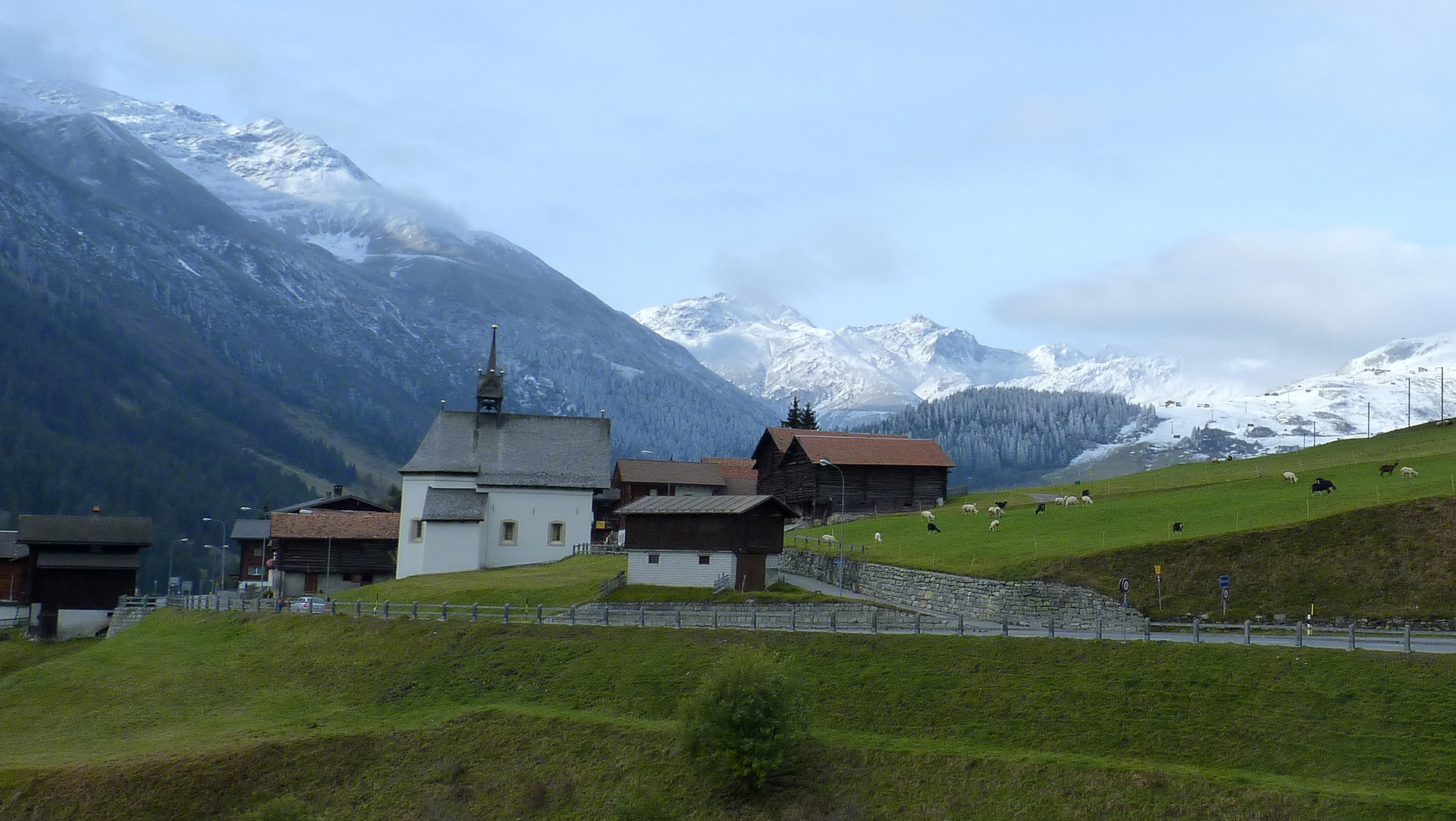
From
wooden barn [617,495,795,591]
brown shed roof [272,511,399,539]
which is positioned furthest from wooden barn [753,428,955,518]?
brown shed roof [272,511,399,539]

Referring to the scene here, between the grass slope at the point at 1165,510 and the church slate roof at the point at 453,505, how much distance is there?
2480cm

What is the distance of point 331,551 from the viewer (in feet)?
314

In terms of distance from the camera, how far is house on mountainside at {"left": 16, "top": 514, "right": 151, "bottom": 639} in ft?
281

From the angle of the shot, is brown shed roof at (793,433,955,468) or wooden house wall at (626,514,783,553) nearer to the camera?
wooden house wall at (626,514,783,553)

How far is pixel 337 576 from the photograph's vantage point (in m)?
96.2

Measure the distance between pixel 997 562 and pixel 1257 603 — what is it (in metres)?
13.2

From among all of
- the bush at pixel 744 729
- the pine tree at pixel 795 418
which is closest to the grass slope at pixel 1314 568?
the bush at pixel 744 729

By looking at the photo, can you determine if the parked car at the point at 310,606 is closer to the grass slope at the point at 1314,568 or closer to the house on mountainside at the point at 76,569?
the house on mountainside at the point at 76,569

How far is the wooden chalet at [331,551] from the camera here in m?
94.3

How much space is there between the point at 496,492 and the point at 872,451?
33600 mm

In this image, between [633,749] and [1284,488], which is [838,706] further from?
[1284,488]

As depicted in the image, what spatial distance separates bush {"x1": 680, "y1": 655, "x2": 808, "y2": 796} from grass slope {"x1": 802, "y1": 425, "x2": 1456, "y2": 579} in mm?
19984

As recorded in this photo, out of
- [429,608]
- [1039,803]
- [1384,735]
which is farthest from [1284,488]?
[429,608]

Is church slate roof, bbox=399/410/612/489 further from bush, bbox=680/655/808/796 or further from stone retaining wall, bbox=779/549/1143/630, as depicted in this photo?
bush, bbox=680/655/808/796
